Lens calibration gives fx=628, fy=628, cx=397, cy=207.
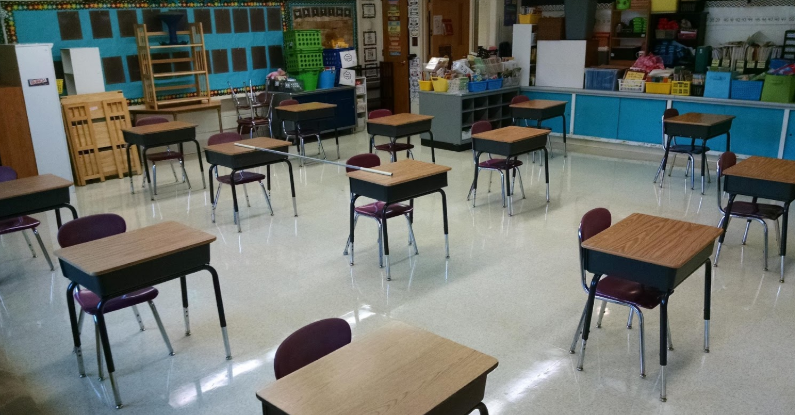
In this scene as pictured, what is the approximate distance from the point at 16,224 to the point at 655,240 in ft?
15.9

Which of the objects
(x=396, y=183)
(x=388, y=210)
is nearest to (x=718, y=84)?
(x=388, y=210)

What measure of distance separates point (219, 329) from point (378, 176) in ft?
5.45

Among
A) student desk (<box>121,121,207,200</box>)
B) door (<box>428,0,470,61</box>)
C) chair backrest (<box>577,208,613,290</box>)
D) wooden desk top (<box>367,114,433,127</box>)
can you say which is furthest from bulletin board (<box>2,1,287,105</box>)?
chair backrest (<box>577,208,613,290</box>)

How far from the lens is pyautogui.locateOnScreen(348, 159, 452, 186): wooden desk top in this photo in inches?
191

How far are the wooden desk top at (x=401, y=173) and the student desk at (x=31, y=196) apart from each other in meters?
2.29

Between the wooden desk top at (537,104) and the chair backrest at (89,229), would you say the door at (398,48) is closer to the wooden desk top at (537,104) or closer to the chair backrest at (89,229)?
the wooden desk top at (537,104)

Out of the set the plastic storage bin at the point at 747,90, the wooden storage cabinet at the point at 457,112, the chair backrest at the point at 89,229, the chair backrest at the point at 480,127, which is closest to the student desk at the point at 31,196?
the chair backrest at the point at 89,229

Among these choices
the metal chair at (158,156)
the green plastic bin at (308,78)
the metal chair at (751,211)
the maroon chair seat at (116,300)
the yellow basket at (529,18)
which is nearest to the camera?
the maroon chair seat at (116,300)

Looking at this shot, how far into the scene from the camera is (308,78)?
1067 centimetres

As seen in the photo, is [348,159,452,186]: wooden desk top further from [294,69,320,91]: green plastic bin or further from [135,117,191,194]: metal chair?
[294,69,320,91]: green plastic bin

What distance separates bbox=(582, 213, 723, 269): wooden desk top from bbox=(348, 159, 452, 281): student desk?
1692 mm

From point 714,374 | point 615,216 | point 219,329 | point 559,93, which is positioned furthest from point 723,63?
Answer: point 219,329

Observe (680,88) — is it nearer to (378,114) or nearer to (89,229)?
(378,114)

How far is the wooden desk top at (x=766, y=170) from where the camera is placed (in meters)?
4.75
